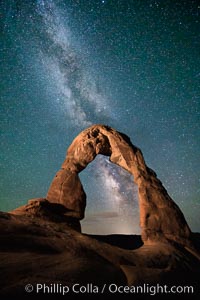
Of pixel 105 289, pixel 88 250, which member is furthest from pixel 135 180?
pixel 105 289

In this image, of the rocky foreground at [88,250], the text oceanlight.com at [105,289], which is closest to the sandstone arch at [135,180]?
the rocky foreground at [88,250]

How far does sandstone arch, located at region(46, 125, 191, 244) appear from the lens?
25.1ft

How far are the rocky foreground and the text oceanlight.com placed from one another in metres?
0.01

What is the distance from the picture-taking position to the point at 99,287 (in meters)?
3.78

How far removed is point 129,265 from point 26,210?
423cm

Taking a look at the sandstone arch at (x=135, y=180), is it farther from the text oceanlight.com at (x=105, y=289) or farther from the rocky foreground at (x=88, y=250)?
the text oceanlight.com at (x=105, y=289)

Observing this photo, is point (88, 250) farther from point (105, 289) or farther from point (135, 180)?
point (135, 180)

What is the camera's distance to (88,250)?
4.80m

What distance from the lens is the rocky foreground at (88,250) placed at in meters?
3.46

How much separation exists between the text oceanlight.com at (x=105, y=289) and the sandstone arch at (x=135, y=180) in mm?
2431

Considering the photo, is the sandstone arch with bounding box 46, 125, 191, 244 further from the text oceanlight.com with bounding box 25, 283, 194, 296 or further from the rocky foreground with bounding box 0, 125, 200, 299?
the text oceanlight.com with bounding box 25, 283, 194, 296

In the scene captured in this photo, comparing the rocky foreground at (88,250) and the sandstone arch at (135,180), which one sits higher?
the sandstone arch at (135,180)

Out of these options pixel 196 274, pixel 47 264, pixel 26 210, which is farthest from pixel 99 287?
pixel 26 210

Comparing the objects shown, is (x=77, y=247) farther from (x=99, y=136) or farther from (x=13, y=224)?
(x=99, y=136)
